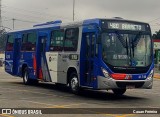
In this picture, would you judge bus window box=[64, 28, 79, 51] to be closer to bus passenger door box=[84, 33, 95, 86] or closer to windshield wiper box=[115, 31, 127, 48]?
bus passenger door box=[84, 33, 95, 86]

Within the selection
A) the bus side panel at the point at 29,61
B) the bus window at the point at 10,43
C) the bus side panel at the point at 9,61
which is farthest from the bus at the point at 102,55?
the bus window at the point at 10,43

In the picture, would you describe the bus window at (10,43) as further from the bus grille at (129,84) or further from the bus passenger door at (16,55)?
the bus grille at (129,84)

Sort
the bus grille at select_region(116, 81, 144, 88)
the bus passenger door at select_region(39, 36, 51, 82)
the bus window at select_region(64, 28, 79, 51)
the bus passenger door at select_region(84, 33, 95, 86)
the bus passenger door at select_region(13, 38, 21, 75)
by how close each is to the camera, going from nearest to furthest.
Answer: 1. the bus grille at select_region(116, 81, 144, 88)
2. the bus passenger door at select_region(84, 33, 95, 86)
3. the bus window at select_region(64, 28, 79, 51)
4. the bus passenger door at select_region(39, 36, 51, 82)
5. the bus passenger door at select_region(13, 38, 21, 75)

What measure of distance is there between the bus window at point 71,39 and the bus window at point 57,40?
1.52 feet

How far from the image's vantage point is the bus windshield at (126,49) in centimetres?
1611

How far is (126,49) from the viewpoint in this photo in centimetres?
1638

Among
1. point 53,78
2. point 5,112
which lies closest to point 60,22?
point 53,78

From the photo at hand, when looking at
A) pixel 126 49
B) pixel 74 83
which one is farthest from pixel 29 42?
pixel 126 49

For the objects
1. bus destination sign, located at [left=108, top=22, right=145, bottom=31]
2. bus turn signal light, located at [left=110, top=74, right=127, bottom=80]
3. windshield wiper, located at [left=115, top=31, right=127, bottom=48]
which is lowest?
bus turn signal light, located at [left=110, top=74, right=127, bottom=80]

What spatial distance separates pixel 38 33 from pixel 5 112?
10.1 meters

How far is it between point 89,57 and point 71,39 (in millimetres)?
1767

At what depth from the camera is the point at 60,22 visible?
65.8 feet

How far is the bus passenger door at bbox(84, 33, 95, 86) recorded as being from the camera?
54.3 feet

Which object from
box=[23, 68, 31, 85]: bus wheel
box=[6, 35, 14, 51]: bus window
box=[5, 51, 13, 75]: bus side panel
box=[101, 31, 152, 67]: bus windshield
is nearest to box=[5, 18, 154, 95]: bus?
box=[101, 31, 152, 67]: bus windshield
